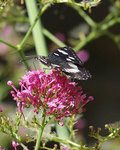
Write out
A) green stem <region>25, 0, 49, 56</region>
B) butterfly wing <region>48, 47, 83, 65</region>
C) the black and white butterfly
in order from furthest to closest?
1. green stem <region>25, 0, 49, 56</region>
2. butterfly wing <region>48, 47, 83, 65</region>
3. the black and white butterfly

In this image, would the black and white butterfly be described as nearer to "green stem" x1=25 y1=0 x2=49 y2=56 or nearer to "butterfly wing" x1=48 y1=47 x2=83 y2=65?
"butterfly wing" x1=48 y1=47 x2=83 y2=65

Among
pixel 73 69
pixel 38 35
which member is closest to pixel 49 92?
pixel 73 69

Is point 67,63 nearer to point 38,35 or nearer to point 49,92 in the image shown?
point 49,92

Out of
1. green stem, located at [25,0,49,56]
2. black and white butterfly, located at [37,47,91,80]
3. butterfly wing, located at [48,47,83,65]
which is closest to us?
black and white butterfly, located at [37,47,91,80]

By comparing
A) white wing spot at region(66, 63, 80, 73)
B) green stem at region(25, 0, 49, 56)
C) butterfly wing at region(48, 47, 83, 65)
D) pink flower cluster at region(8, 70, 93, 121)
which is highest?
green stem at region(25, 0, 49, 56)

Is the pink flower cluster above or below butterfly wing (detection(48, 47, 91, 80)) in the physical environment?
below

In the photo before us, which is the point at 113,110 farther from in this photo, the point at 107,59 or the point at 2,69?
the point at 2,69

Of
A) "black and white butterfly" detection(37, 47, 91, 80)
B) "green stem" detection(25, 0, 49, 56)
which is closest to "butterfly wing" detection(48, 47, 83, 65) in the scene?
"black and white butterfly" detection(37, 47, 91, 80)

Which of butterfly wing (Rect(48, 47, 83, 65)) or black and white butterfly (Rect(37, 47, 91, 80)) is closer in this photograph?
black and white butterfly (Rect(37, 47, 91, 80))

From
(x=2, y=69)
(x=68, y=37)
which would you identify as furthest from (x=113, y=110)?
(x=2, y=69)
